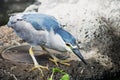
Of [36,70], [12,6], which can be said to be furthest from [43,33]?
[12,6]

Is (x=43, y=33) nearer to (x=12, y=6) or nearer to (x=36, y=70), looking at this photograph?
(x=36, y=70)

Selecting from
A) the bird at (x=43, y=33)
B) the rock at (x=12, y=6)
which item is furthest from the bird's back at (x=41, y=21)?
the rock at (x=12, y=6)

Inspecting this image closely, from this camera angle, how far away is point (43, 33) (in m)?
4.43

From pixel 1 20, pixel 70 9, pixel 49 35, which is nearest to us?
pixel 49 35

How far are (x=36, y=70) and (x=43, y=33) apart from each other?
35 cm

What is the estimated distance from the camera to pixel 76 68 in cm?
459

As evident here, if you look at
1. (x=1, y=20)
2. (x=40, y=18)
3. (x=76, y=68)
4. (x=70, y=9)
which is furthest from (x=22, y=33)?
(x=1, y=20)

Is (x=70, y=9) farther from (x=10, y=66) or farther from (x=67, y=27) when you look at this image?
(x=10, y=66)

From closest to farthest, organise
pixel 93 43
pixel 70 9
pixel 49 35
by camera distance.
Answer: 1. pixel 49 35
2. pixel 93 43
3. pixel 70 9

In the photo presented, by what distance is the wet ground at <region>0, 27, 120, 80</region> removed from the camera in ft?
14.5

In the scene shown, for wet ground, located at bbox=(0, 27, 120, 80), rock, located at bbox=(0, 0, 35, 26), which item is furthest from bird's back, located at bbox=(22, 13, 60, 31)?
rock, located at bbox=(0, 0, 35, 26)

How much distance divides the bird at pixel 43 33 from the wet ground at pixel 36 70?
9cm

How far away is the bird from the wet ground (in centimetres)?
9

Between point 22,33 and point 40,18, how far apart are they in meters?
0.22
